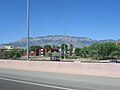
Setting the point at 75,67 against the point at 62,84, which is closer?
the point at 62,84

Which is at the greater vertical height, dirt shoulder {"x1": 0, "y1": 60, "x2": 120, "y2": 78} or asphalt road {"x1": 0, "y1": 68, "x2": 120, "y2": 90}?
dirt shoulder {"x1": 0, "y1": 60, "x2": 120, "y2": 78}

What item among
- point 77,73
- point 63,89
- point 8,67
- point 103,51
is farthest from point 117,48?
point 63,89

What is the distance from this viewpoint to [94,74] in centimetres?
2448

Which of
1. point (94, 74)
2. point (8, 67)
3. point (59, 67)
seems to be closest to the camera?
point (94, 74)

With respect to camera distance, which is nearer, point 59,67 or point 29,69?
point 59,67

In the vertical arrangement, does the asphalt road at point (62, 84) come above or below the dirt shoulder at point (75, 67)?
below

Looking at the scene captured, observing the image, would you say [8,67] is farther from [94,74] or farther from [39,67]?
[94,74]

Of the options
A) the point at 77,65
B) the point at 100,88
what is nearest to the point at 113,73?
the point at 77,65

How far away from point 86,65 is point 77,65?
1085 mm

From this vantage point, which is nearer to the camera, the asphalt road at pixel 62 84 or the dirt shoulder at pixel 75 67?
the asphalt road at pixel 62 84

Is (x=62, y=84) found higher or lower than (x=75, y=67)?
lower

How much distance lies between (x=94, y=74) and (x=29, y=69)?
402 inches

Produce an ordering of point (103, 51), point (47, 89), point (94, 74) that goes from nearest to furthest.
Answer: point (47, 89) < point (94, 74) < point (103, 51)

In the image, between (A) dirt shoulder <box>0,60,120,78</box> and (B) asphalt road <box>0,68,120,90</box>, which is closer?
(B) asphalt road <box>0,68,120,90</box>
